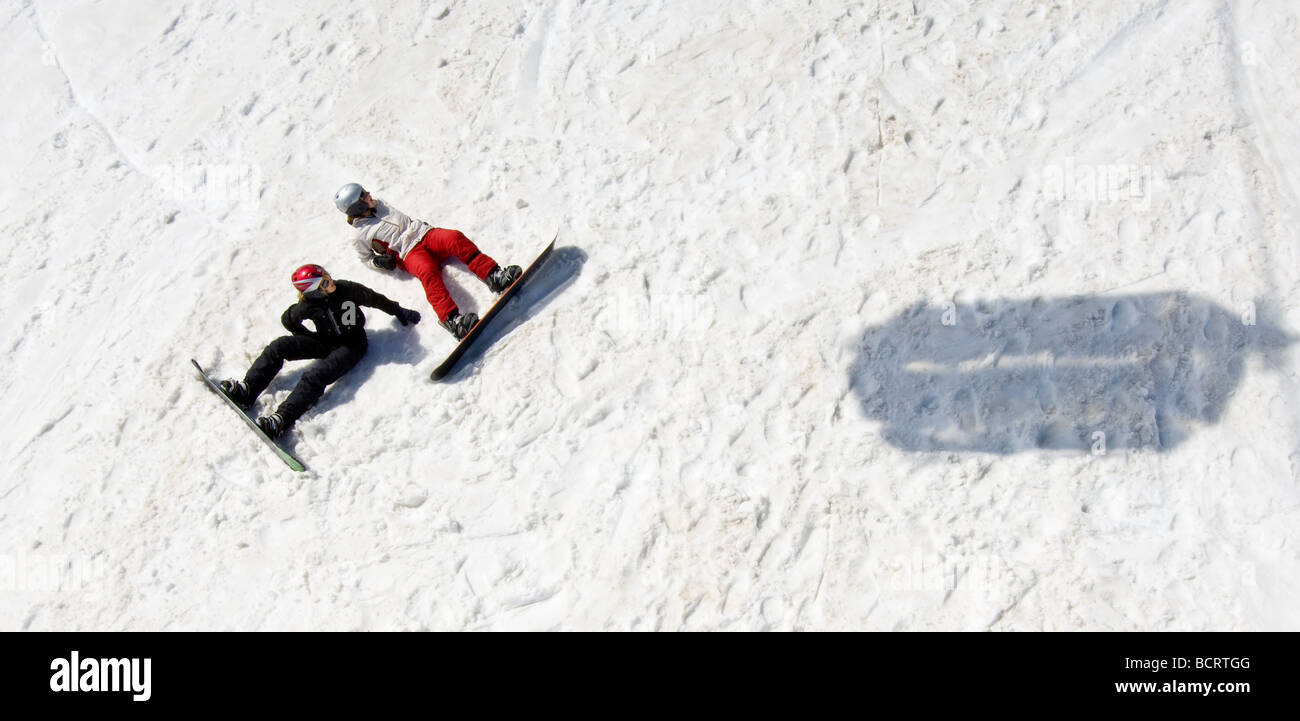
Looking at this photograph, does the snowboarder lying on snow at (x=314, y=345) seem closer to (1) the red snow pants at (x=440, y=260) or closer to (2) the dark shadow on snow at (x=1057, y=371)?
(1) the red snow pants at (x=440, y=260)

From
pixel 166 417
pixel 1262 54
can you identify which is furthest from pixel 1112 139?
pixel 166 417

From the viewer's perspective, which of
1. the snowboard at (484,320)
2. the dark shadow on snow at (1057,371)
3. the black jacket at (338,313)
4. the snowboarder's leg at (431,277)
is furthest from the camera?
the snowboarder's leg at (431,277)

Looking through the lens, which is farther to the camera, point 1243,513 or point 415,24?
point 415,24

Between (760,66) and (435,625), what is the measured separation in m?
5.62

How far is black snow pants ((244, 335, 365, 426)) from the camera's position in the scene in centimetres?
662

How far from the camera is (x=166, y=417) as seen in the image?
7.00 metres

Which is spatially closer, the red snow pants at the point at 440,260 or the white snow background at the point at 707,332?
the white snow background at the point at 707,332

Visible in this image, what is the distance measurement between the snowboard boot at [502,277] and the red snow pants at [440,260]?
48 millimetres

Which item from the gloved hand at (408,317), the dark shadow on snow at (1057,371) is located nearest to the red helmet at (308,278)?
the gloved hand at (408,317)

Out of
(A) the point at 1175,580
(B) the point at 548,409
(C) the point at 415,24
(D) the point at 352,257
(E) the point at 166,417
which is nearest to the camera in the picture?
(A) the point at 1175,580

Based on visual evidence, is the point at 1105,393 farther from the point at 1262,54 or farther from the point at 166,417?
A: the point at 166,417

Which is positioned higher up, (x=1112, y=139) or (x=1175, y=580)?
(x=1112, y=139)

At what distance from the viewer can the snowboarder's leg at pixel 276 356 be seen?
21.8 ft

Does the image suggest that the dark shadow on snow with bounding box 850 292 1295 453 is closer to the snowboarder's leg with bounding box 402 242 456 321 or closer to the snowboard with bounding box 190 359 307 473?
the snowboarder's leg with bounding box 402 242 456 321
